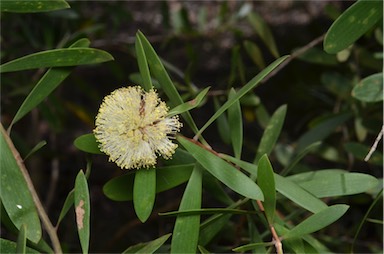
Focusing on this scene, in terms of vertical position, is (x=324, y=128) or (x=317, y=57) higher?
(x=317, y=57)

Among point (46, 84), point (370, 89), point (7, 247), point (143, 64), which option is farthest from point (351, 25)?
point (7, 247)

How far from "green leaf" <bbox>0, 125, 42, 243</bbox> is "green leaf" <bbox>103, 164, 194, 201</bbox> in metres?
0.09

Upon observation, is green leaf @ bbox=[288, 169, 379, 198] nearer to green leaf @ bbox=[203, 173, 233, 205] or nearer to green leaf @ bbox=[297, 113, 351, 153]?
green leaf @ bbox=[203, 173, 233, 205]

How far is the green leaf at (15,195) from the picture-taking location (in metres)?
0.66

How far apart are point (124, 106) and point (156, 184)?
113mm

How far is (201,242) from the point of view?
729 millimetres

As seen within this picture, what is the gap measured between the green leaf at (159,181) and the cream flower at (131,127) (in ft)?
0.17

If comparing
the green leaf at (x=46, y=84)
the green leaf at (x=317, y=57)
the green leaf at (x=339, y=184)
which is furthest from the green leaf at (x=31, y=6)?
the green leaf at (x=317, y=57)

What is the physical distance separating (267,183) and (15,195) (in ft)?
0.92

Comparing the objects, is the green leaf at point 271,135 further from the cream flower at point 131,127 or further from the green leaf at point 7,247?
the green leaf at point 7,247

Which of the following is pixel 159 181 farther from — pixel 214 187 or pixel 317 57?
pixel 317 57

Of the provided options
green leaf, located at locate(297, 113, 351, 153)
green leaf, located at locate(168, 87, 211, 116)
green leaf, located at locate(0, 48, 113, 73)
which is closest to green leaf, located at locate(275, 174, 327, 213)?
green leaf, located at locate(168, 87, 211, 116)

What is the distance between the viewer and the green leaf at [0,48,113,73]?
67cm

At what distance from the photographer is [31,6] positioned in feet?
2.29
